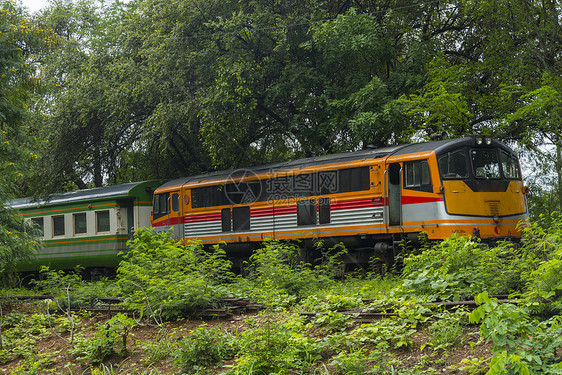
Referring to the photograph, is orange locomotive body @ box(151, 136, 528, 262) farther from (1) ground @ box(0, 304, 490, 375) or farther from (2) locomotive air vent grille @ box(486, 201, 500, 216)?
(1) ground @ box(0, 304, 490, 375)

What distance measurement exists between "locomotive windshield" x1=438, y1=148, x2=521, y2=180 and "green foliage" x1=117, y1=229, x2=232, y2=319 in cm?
573

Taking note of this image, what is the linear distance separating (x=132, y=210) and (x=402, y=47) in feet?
37.6

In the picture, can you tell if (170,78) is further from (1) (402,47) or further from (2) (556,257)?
(2) (556,257)

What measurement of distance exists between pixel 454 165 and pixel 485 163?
3.10ft

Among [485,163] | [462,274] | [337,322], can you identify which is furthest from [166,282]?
[485,163]

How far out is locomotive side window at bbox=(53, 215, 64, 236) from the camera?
22.3 m

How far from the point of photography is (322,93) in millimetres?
20266

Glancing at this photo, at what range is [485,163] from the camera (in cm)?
1395

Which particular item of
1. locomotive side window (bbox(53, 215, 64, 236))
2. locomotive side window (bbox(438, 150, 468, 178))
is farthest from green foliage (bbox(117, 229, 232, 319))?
locomotive side window (bbox(53, 215, 64, 236))

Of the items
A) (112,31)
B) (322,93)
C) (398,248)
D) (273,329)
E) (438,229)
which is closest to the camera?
(273,329)

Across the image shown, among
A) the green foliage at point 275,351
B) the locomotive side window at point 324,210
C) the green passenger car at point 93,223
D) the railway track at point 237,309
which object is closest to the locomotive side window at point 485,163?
the locomotive side window at point 324,210

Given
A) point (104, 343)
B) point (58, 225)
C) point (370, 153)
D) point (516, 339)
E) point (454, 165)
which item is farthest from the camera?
point (58, 225)

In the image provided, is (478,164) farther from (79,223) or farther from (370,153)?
(79,223)

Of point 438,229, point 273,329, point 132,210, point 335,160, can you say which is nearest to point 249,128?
point 132,210
